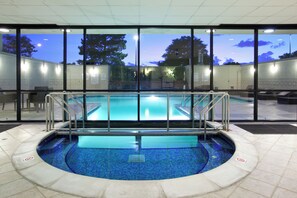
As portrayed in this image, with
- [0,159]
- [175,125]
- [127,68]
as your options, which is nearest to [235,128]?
[175,125]

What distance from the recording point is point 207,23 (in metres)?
5.72

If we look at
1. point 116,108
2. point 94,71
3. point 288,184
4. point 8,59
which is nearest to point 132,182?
point 288,184

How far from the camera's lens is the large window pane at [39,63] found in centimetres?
621

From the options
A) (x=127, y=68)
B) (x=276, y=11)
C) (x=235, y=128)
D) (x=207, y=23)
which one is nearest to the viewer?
(x=276, y=11)

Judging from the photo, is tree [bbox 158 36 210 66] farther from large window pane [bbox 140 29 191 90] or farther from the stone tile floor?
the stone tile floor

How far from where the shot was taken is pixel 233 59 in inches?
269

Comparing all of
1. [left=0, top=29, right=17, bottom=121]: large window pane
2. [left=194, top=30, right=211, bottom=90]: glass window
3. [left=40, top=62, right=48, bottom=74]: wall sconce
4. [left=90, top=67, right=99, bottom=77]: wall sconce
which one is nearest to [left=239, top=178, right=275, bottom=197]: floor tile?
[left=194, top=30, right=211, bottom=90]: glass window

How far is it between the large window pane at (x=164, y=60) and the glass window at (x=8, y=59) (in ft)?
11.5

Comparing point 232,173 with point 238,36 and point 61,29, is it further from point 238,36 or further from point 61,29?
point 61,29

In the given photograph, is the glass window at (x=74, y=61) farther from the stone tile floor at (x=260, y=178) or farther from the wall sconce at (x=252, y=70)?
the wall sconce at (x=252, y=70)

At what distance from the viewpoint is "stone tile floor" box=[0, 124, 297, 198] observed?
7.49 ft

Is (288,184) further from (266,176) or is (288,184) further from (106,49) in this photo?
(106,49)

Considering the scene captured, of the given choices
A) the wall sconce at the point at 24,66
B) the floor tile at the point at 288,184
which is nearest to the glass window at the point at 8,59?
the wall sconce at the point at 24,66

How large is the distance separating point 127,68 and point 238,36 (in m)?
3.17
